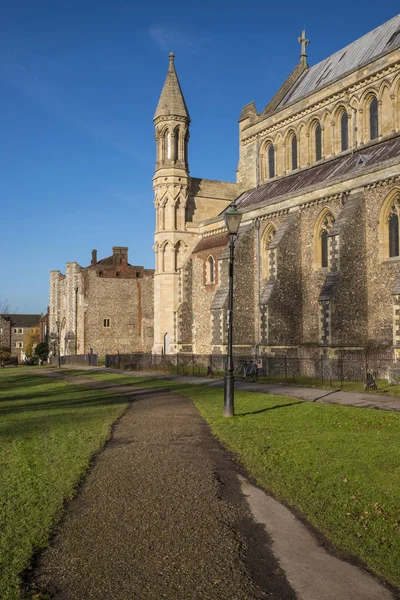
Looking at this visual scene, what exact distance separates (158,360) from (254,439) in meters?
25.7

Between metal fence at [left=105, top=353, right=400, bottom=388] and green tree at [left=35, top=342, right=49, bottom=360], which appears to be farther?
green tree at [left=35, top=342, right=49, bottom=360]

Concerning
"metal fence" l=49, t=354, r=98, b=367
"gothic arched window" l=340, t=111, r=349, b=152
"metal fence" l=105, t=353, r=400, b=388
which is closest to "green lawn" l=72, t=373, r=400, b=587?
"metal fence" l=105, t=353, r=400, b=388

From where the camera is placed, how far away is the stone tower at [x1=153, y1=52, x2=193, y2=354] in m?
41.5

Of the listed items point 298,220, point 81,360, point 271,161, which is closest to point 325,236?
point 298,220

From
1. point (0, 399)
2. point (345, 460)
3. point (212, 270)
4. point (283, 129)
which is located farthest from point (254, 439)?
point (283, 129)

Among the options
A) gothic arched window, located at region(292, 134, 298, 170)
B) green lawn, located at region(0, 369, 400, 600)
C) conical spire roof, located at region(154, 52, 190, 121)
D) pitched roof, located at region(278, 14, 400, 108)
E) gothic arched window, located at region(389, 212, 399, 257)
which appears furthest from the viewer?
conical spire roof, located at region(154, 52, 190, 121)

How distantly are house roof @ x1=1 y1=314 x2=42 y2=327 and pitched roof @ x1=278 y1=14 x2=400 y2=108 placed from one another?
83049 mm

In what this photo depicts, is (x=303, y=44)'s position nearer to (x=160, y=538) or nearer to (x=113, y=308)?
(x=113, y=308)

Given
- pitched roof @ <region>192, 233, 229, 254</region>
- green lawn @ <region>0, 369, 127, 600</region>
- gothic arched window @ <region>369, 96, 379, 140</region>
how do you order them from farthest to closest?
pitched roof @ <region>192, 233, 229, 254</region>
gothic arched window @ <region>369, 96, 379, 140</region>
green lawn @ <region>0, 369, 127, 600</region>

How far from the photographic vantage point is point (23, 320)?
4582 inches

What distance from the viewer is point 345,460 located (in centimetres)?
909

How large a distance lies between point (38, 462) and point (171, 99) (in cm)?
3669

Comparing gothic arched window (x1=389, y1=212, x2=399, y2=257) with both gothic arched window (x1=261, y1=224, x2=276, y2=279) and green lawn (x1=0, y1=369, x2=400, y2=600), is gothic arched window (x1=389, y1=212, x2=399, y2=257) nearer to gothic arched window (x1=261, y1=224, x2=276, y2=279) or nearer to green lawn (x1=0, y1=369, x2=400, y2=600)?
gothic arched window (x1=261, y1=224, x2=276, y2=279)

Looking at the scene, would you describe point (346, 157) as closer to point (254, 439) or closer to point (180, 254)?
point (180, 254)
